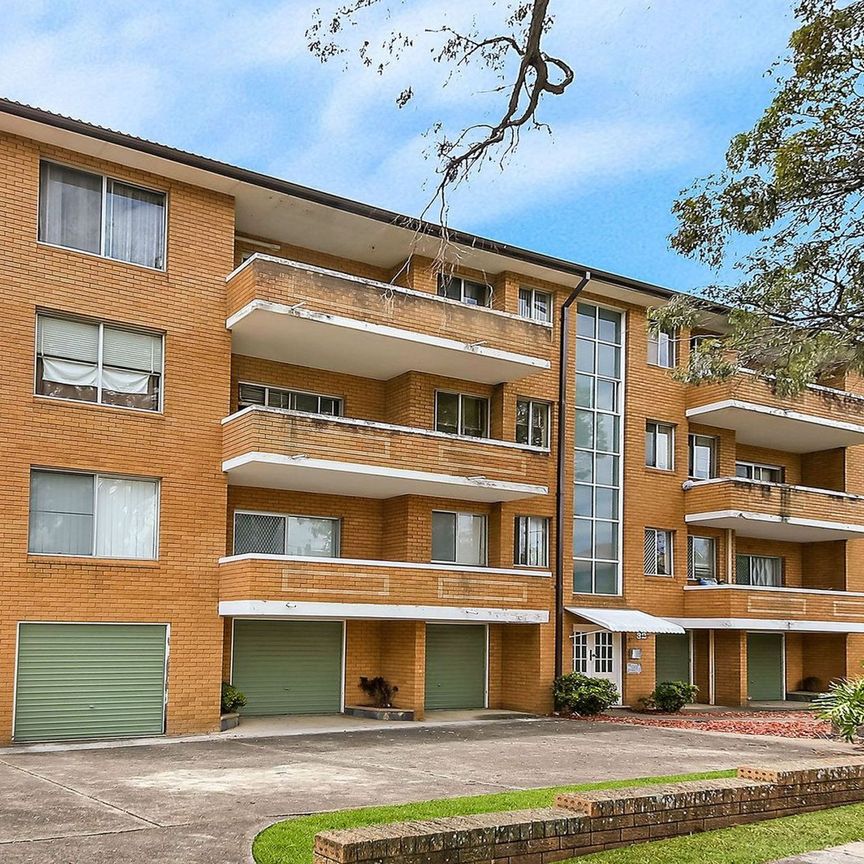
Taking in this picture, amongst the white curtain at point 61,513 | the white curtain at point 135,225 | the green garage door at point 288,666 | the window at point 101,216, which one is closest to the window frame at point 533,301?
the green garage door at point 288,666

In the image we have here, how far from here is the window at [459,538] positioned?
2422 centimetres

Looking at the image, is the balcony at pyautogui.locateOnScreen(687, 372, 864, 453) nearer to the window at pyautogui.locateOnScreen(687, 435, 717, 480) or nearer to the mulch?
the window at pyautogui.locateOnScreen(687, 435, 717, 480)

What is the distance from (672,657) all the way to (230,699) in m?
13.3

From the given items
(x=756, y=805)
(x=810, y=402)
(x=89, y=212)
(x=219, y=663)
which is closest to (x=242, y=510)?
(x=219, y=663)

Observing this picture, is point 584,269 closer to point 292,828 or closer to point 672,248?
point 672,248

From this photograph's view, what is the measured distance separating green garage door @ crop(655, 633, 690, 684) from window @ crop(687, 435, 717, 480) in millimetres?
4357

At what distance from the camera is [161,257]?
66.5 ft

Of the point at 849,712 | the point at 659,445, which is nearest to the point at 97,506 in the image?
the point at 849,712

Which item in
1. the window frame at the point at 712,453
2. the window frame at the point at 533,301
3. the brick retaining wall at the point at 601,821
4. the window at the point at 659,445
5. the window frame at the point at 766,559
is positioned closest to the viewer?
the brick retaining wall at the point at 601,821

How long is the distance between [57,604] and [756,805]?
12644mm

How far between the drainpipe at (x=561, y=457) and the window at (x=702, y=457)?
4967mm

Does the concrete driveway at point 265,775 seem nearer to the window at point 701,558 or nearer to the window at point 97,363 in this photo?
the window at point 97,363

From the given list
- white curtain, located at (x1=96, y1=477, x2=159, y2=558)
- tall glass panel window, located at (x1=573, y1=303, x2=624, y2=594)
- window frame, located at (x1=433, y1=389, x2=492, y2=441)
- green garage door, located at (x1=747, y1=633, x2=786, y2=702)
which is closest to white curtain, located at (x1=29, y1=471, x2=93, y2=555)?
white curtain, located at (x1=96, y1=477, x2=159, y2=558)

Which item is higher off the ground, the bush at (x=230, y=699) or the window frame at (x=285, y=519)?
the window frame at (x=285, y=519)
